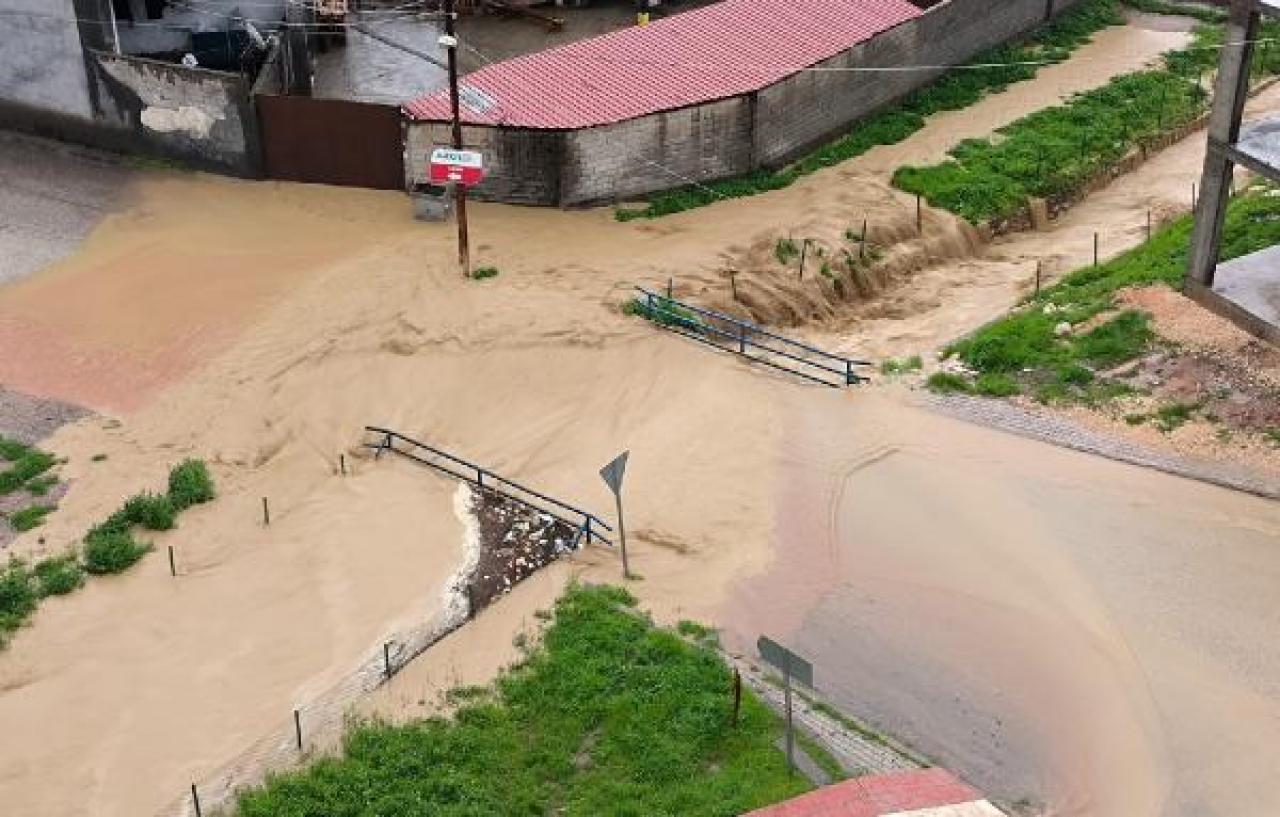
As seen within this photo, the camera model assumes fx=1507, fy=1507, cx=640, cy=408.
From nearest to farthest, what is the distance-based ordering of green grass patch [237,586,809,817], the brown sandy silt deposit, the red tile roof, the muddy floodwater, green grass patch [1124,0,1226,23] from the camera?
the red tile roof, green grass patch [237,586,809,817], the muddy floodwater, the brown sandy silt deposit, green grass patch [1124,0,1226,23]

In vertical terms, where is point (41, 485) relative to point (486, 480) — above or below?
below

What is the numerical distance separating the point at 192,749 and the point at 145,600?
329 centimetres

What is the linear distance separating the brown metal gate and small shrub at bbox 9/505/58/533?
1066 cm

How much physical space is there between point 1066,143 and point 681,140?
9.43 metres

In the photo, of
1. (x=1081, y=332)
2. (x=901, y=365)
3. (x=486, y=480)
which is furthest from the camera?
(x=1081, y=332)

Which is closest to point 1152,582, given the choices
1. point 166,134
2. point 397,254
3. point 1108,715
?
point 1108,715

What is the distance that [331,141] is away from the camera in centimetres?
2988

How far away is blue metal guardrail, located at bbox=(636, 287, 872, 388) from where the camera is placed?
2397cm

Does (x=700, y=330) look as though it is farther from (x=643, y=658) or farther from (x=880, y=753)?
(x=880, y=753)

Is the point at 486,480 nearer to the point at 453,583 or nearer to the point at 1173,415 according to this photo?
the point at 453,583

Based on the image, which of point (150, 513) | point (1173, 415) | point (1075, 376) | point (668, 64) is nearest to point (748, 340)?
point (1075, 376)

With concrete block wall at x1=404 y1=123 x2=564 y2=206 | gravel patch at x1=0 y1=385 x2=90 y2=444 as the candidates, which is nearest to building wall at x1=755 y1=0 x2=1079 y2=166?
concrete block wall at x1=404 y1=123 x2=564 y2=206

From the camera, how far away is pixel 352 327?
83.3ft

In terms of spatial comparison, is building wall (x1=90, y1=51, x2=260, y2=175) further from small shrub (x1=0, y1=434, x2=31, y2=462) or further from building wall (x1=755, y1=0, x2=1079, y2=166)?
building wall (x1=755, y1=0, x2=1079, y2=166)
